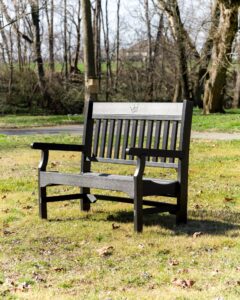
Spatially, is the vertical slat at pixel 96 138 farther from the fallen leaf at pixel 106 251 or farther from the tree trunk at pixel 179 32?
the tree trunk at pixel 179 32

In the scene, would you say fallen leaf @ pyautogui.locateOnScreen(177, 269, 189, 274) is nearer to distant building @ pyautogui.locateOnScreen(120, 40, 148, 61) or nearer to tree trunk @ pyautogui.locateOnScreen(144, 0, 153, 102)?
tree trunk @ pyautogui.locateOnScreen(144, 0, 153, 102)

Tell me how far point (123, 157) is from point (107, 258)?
1.90 m

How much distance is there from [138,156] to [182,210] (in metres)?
0.86

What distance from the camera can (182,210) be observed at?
6234mm

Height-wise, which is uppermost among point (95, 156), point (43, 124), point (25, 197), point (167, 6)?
point (167, 6)

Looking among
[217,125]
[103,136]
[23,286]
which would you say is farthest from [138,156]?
[217,125]

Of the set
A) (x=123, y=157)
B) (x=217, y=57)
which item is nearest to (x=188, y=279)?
(x=123, y=157)

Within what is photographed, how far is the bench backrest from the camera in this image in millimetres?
6230

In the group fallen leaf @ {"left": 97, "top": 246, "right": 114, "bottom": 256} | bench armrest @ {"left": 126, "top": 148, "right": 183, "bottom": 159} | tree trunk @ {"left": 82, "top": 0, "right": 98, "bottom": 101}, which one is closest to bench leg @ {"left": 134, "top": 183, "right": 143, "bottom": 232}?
bench armrest @ {"left": 126, "top": 148, "right": 183, "bottom": 159}

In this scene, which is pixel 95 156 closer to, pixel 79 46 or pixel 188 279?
pixel 188 279

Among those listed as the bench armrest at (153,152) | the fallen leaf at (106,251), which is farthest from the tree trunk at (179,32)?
the fallen leaf at (106,251)

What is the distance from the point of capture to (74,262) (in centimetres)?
488

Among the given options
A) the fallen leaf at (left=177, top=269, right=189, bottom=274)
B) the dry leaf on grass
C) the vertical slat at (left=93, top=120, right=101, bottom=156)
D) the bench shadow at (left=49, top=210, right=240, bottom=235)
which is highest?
the vertical slat at (left=93, top=120, right=101, bottom=156)

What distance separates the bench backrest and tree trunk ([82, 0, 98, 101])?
15133 mm
